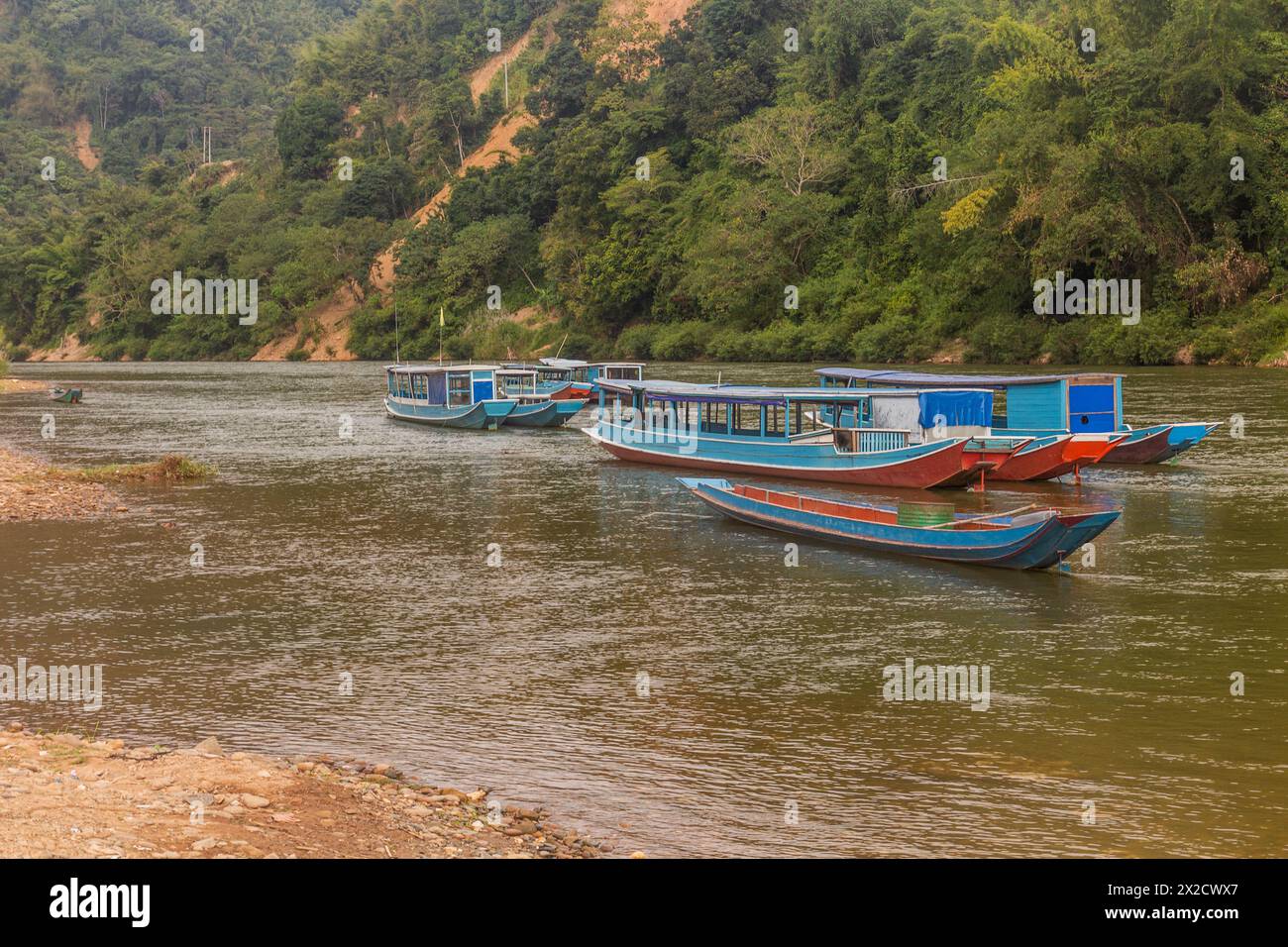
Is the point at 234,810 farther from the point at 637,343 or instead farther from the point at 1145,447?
the point at 637,343

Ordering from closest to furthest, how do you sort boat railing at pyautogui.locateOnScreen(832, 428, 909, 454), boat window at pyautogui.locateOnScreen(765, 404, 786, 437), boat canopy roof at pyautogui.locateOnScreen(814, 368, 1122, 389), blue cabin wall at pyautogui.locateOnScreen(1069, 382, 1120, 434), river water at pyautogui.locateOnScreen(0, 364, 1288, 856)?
river water at pyautogui.locateOnScreen(0, 364, 1288, 856) → boat railing at pyautogui.locateOnScreen(832, 428, 909, 454) → blue cabin wall at pyautogui.locateOnScreen(1069, 382, 1120, 434) → boat canopy roof at pyautogui.locateOnScreen(814, 368, 1122, 389) → boat window at pyautogui.locateOnScreen(765, 404, 786, 437)

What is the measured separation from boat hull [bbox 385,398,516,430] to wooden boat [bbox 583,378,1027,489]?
1036 cm

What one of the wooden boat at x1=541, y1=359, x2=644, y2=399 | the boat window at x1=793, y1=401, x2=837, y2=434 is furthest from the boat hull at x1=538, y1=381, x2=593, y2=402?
the boat window at x1=793, y1=401, x2=837, y2=434

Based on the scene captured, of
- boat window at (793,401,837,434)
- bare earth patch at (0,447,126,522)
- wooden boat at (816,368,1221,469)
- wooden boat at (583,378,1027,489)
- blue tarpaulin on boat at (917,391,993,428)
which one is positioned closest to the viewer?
bare earth patch at (0,447,126,522)

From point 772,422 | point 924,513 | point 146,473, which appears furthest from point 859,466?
point 146,473

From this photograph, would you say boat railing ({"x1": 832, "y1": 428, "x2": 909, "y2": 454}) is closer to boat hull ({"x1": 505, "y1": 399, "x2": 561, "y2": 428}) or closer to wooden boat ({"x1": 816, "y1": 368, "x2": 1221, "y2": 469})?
wooden boat ({"x1": 816, "y1": 368, "x2": 1221, "y2": 469})

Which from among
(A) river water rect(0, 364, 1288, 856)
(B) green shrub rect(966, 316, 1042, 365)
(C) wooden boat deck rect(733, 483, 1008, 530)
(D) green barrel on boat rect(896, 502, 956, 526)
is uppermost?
(B) green shrub rect(966, 316, 1042, 365)

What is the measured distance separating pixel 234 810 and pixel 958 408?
2764cm

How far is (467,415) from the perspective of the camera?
50.3 meters

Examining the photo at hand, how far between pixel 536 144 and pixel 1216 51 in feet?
209

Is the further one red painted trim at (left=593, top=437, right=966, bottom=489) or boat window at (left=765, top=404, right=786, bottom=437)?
boat window at (left=765, top=404, right=786, bottom=437)

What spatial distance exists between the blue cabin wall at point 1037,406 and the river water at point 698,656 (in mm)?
3330

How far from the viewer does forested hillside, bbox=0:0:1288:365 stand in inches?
2466

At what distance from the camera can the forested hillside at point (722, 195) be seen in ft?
205
